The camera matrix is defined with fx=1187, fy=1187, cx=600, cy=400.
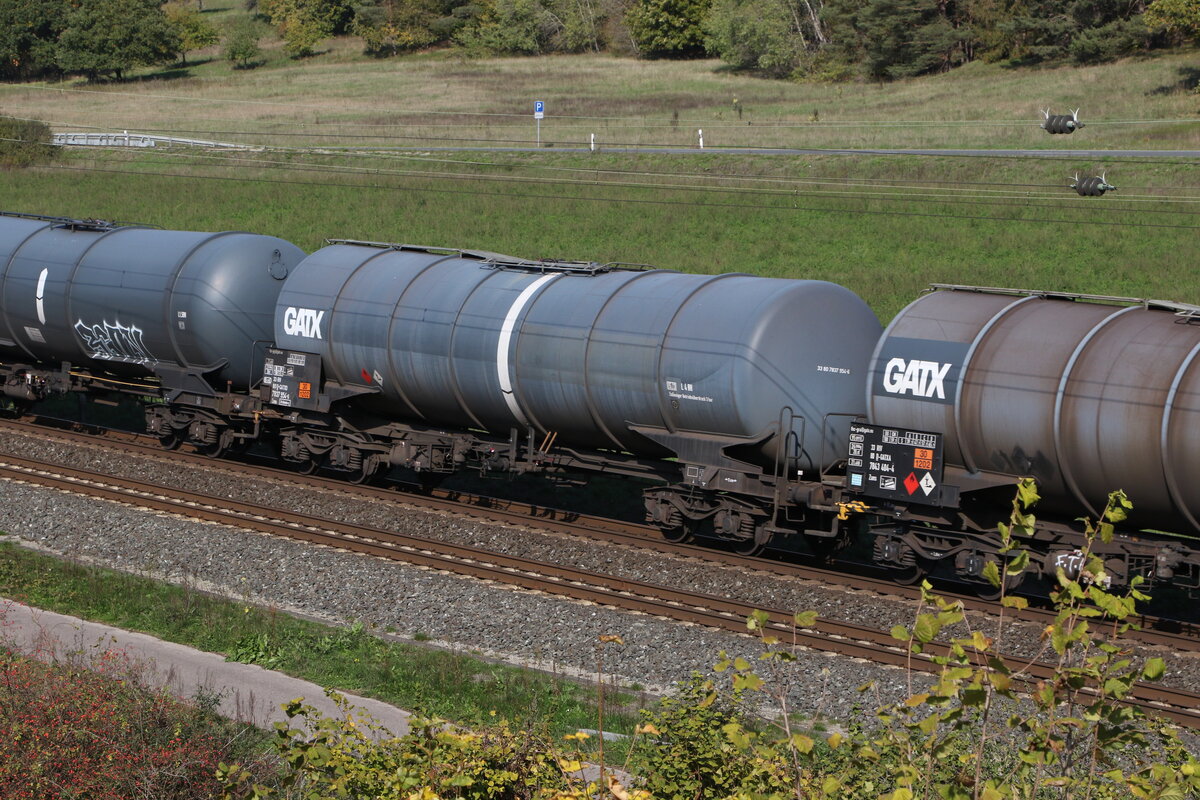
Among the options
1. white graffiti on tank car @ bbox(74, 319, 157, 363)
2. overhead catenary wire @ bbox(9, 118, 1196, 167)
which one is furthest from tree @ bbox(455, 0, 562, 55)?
white graffiti on tank car @ bbox(74, 319, 157, 363)

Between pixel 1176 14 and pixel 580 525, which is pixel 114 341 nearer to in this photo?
pixel 580 525

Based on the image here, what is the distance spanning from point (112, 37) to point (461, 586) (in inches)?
3832

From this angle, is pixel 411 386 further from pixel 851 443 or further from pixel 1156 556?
pixel 1156 556

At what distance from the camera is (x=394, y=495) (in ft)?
73.9

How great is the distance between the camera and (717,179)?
50.6m

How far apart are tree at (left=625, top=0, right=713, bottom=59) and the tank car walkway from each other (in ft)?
301

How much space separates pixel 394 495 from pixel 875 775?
1560cm

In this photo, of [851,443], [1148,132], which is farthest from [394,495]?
[1148,132]

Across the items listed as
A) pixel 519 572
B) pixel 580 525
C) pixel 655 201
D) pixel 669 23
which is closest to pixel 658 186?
pixel 655 201

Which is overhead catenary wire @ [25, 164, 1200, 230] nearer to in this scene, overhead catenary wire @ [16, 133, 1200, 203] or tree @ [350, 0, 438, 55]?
overhead catenary wire @ [16, 133, 1200, 203]

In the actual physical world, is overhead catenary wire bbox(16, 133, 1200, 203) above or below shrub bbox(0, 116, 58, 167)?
below

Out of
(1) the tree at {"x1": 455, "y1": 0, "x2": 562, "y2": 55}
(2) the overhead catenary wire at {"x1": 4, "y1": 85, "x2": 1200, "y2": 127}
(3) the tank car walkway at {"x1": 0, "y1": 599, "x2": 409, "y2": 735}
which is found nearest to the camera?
(3) the tank car walkway at {"x1": 0, "y1": 599, "x2": 409, "y2": 735}

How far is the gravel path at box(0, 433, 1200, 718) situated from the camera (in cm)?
1484

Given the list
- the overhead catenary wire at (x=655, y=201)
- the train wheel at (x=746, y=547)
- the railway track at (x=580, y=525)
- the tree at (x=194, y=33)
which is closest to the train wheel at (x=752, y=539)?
the train wheel at (x=746, y=547)
